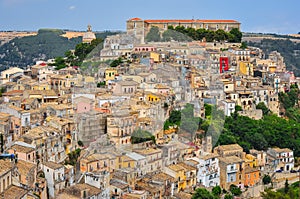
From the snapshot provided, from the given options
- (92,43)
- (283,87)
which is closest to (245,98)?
(283,87)

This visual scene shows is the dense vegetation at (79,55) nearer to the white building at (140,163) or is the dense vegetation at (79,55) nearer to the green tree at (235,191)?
the white building at (140,163)

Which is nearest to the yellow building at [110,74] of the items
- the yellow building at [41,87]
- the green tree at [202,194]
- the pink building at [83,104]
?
the yellow building at [41,87]

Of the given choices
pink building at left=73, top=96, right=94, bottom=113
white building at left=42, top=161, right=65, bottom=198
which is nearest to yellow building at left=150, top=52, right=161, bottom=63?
pink building at left=73, top=96, right=94, bottom=113

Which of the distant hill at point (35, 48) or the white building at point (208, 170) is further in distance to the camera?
the distant hill at point (35, 48)

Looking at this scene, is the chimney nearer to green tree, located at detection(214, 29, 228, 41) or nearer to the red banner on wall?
the red banner on wall

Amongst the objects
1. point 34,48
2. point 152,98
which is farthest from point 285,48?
point 152,98

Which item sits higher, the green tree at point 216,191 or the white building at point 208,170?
the white building at point 208,170
